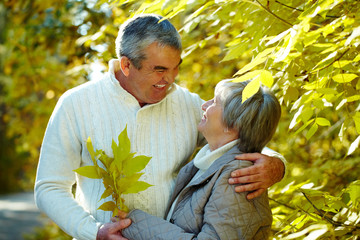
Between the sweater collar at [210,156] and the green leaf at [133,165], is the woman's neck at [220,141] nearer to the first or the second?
the sweater collar at [210,156]

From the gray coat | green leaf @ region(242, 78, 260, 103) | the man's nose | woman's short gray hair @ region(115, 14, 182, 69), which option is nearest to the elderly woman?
the gray coat

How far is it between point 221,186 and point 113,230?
1.59 ft

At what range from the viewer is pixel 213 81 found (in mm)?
3840

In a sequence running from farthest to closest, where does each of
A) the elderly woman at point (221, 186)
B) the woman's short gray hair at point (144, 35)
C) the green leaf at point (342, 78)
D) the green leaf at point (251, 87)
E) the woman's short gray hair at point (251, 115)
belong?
the woman's short gray hair at point (144, 35), the woman's short gray hair at point (251, 115), the elderly woman at point (221, 186), the green leaf at point (342, 78), the green leaf at point (251, 87)

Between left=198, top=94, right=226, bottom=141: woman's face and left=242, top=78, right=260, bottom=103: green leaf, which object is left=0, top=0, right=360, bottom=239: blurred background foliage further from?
left=198, top=94, right=226, bottom=141: woman's face

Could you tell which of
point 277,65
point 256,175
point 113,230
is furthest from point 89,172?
point 277,65

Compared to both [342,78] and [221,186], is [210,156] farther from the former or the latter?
[342,78]

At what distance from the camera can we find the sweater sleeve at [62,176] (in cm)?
213

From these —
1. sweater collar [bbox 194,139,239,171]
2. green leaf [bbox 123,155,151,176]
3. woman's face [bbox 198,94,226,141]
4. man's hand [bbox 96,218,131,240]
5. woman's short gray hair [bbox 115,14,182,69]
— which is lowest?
man's hand [bbox 96,218,131,240]

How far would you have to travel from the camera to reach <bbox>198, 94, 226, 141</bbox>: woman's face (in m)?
2.17

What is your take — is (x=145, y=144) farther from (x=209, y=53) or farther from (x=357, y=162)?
(x=209, y=53)

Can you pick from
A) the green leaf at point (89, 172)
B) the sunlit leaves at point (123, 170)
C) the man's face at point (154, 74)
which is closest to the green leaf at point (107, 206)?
the sunlit leaves at point (123, 170)

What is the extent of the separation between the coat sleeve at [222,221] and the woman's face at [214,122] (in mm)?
191

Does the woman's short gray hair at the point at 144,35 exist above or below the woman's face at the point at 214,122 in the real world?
above
